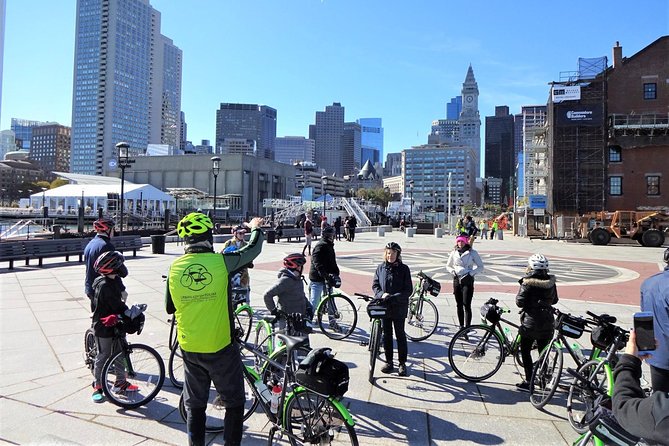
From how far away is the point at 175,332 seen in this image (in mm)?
6262

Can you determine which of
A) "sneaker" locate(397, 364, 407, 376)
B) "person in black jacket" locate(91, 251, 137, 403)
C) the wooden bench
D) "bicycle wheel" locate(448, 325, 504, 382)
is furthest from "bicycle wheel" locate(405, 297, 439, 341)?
the wooden bench

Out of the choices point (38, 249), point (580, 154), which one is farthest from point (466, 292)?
point (580, 154)

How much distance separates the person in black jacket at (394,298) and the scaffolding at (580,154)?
46.7m

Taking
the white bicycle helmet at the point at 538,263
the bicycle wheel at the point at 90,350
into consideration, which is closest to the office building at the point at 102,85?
the bicycle wheel at the point at 90,350

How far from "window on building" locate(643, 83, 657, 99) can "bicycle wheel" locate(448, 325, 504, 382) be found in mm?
50064

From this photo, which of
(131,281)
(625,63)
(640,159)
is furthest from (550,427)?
(625,63)

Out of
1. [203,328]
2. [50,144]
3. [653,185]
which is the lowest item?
[203,328]

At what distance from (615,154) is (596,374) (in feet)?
161

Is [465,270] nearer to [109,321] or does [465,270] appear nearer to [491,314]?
[491,314]

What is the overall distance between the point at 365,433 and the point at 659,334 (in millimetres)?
2607

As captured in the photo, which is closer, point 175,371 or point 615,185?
point 175,371

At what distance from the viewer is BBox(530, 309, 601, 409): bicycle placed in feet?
15.4

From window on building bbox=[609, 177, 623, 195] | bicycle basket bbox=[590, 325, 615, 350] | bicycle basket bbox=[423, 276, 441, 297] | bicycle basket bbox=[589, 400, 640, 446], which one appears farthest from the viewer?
window on building bbox=[609, 177, 623, 195]

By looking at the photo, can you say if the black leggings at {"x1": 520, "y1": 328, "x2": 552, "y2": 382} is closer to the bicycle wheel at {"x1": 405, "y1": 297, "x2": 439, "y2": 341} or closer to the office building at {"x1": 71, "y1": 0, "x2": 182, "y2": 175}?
the bicycle wheel at {"x1": 405, "y1": 297, "x2": 439, "y2": 341}
